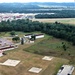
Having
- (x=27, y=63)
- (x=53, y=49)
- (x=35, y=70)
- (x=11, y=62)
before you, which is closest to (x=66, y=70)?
(x=35, y=70)

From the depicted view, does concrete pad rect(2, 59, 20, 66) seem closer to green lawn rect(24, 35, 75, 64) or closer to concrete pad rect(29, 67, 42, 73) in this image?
concrete pad rect(29, 67, 42, 73)

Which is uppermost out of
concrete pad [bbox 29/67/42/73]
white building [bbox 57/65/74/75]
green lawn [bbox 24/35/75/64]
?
white building [bbox 57/65/74/75]

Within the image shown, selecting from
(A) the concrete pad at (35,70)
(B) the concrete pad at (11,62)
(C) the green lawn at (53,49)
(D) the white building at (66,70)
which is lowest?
(C) the green lawn at (53,49)

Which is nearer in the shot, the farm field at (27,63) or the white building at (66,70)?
the white building at (66,70)

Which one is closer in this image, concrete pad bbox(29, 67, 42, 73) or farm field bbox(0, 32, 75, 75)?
farm field bbox(0, 32, 75, 75)

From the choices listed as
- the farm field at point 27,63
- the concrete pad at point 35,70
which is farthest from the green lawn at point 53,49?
the concrete pad at point 35,70

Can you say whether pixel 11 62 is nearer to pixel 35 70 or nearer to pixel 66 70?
pixel 35 70

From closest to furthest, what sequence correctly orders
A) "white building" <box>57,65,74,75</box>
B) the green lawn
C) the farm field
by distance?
"white building" <box>57,65,74,75</box> → the farm field → the green lawn

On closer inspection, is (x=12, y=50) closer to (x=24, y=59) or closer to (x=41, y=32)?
(x=24, y=59)

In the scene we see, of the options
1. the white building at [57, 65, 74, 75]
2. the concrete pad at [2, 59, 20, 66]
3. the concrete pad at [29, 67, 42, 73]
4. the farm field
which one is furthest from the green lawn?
the concrete pad at [2, 59, 20, 66]

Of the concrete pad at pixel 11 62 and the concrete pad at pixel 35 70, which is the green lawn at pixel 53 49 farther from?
the concrete pad at pixel 11 62

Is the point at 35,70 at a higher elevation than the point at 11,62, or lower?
lower

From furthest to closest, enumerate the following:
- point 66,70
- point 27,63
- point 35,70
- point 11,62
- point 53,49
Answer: point 53,49 < point 11,62 < point 27,63 < point 35,70 < point 66,70
